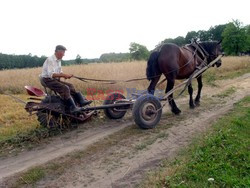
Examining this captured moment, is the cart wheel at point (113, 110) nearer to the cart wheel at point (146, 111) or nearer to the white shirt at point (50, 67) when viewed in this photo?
the cart wheel at point (146, 111)

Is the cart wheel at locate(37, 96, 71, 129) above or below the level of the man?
below

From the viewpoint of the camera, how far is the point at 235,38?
4703 cm

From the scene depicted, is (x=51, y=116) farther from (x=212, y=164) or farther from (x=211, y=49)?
(x=211, y=49)

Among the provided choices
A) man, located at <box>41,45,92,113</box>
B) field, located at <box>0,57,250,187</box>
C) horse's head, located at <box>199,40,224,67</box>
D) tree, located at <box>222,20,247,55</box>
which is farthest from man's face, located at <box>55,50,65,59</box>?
tree, located at <box>222,20,247,55</box>

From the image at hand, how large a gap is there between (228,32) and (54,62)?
168 feet

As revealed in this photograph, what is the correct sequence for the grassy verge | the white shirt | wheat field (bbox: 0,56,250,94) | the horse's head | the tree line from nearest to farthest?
the grassy verge, the white shirt, the horse's head, wheat field (bbox: 0,56,250,94), the tree line

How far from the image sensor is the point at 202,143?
4145 millimetres

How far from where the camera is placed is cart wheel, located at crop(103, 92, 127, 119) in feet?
20.2

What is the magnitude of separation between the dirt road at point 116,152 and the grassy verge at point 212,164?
29cm

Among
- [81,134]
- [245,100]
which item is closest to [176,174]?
[81,134]

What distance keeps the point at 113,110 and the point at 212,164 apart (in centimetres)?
350

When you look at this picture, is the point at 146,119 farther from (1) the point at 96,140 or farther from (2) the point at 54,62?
(2) the point at 54,62

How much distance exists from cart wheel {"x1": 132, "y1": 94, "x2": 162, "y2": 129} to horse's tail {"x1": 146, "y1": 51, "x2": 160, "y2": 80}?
3.65 feet

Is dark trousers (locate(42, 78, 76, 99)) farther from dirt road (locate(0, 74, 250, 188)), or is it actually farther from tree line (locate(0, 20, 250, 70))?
tree line (locate(0, 20, 250, 70))
